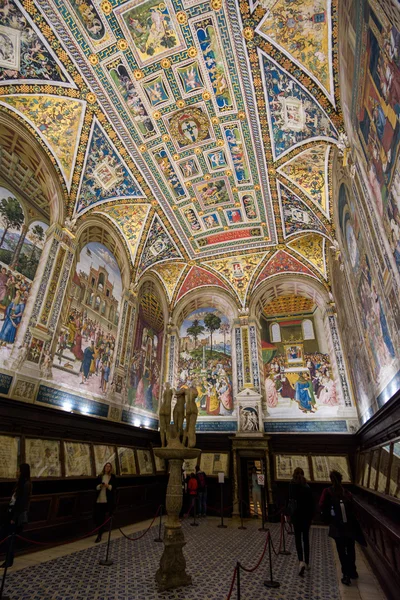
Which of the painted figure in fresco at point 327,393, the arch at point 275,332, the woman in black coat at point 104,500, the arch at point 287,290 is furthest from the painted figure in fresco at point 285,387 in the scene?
the woman in black coat at point 104,500

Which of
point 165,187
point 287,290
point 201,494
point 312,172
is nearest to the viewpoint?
point 312,172

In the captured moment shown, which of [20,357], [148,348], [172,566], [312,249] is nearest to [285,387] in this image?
[312,249]

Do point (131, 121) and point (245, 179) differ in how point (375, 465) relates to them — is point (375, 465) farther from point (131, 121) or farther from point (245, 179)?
point (131, 121)

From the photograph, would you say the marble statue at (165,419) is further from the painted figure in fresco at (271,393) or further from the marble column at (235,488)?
the painted figure in fresco at (271,393)

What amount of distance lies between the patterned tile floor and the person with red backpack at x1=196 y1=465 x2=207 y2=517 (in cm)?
357

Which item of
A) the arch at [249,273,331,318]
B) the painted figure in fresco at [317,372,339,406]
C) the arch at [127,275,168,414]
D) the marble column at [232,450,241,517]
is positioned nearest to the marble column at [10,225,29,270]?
the arch at [127,275,168,414]

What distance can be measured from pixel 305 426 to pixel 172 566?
8786 millimetres

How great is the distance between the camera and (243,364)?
45.0 ft

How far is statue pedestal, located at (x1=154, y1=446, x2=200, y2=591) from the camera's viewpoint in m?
4.47

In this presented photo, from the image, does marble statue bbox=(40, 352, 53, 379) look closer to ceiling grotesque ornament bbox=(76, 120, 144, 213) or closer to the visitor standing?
ceiling grotesque ornament bbox=(76, 120, 144, 213)

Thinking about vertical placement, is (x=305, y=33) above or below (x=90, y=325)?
above

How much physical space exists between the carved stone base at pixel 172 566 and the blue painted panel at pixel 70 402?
4524 mm

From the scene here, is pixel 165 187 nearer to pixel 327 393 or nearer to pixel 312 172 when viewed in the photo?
pixel 312 172

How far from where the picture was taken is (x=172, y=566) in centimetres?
455
